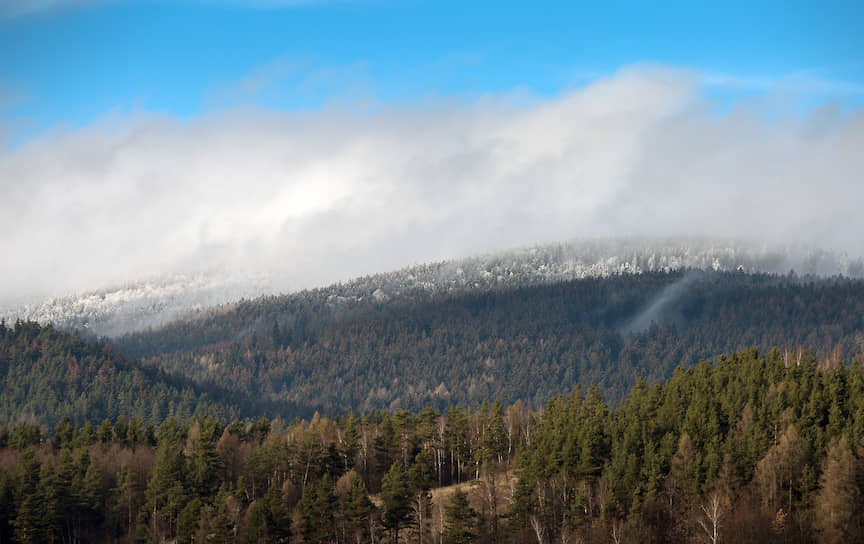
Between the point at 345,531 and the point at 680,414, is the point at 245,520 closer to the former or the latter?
the point at 345,531

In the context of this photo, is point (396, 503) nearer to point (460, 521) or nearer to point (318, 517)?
point (318, 517)

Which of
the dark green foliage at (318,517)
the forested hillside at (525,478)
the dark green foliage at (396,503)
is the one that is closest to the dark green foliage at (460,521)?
the forested hillside at (525,478)

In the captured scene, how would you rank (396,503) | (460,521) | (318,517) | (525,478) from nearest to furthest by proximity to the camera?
(460,521) < (318,517) < (396,503) < (525,478)

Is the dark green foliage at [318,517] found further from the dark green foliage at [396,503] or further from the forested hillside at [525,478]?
the dark green foliage at [396,503]

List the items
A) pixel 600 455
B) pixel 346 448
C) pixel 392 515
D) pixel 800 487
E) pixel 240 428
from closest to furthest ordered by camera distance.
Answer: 1. pixel 800 487
2. pixel 392 515
3. pixel 600 455
4. pixel 346 448
5. pixel 240 428

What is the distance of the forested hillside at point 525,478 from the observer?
424ft

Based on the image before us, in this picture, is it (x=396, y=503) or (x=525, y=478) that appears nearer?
(x=396, y=503)

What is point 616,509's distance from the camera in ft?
439

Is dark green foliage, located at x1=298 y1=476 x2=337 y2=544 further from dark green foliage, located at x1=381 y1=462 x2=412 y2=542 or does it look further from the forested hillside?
dark green foliage, located at x1=381 y1=462 x2=412 y2=542

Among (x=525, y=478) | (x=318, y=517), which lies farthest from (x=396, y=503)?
(x=525, y=478)

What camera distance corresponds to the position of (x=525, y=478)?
469 ft

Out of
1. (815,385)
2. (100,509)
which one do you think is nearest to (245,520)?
(100,509)

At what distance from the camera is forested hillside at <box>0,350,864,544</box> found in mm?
129375

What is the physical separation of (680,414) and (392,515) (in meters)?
45.2
